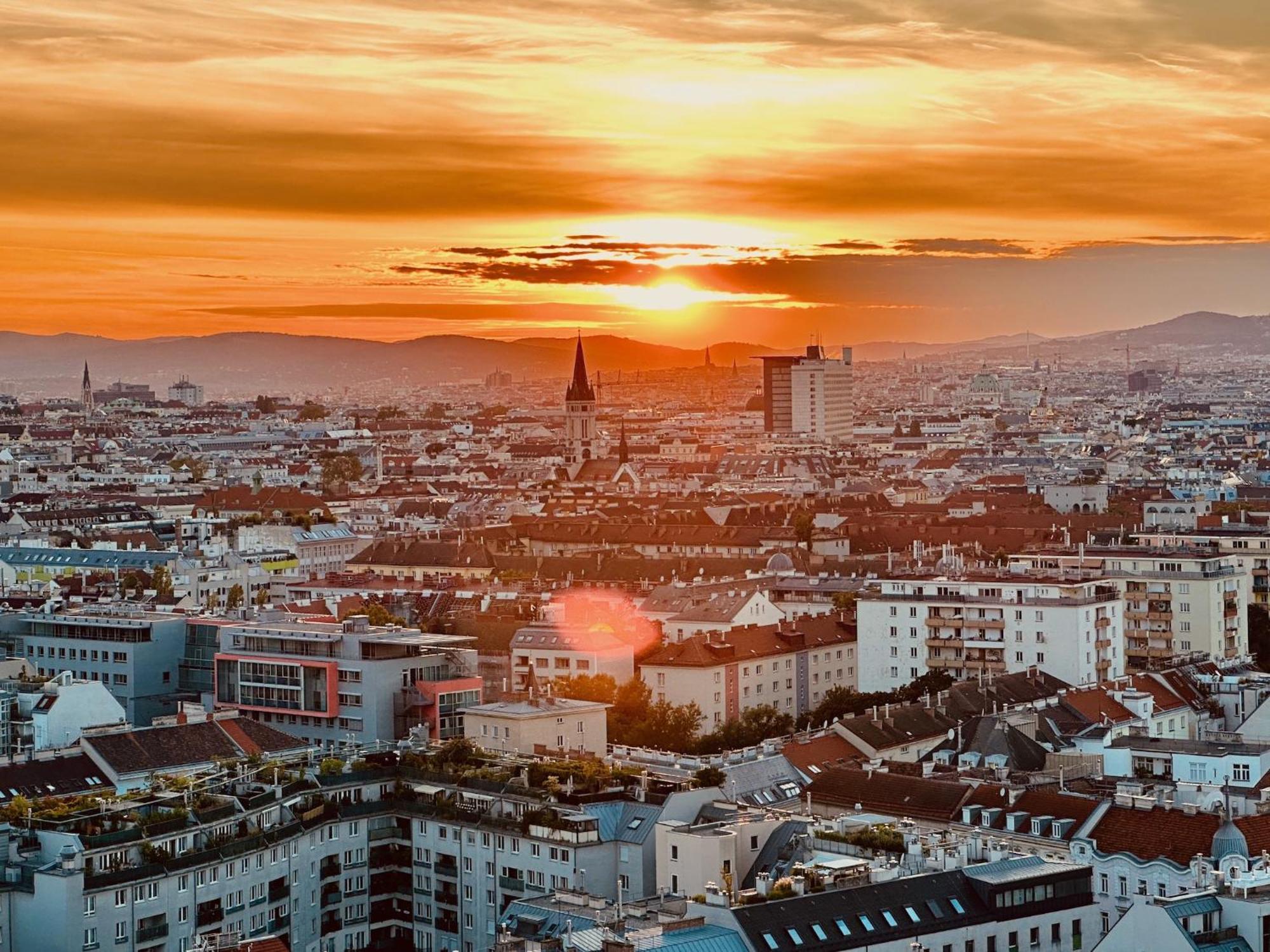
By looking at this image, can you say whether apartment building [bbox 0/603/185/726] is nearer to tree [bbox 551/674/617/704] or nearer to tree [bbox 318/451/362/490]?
tree [bbox 551/674/617/704]

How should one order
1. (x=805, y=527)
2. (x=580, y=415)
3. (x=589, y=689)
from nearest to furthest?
(x=589, y=689) < (x=805, y=527) < (x=580, y=415)

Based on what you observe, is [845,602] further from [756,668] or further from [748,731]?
[748,731]

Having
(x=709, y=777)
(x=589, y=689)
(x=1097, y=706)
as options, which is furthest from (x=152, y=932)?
(x=1097, y=706)

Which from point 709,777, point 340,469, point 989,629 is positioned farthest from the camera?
point 340,469

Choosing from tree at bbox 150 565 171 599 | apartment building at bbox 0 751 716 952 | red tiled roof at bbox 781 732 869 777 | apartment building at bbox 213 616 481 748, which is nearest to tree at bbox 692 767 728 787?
apartment building at bbox 0 751 716 952

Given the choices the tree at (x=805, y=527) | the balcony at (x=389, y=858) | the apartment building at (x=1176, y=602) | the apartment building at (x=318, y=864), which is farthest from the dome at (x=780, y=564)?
the apartment building at (x=318, y=864)

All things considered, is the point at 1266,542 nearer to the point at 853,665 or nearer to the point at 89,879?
the point at 853,665

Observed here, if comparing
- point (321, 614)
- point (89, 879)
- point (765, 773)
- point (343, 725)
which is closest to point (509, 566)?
point (321, 614)

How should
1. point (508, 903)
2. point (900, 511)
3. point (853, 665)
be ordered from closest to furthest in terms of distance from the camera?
1. point (508, 903)
2. point (853, 665)
3. point (900, 511)

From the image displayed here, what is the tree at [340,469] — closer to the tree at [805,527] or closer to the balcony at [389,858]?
the tree at [805,527]
